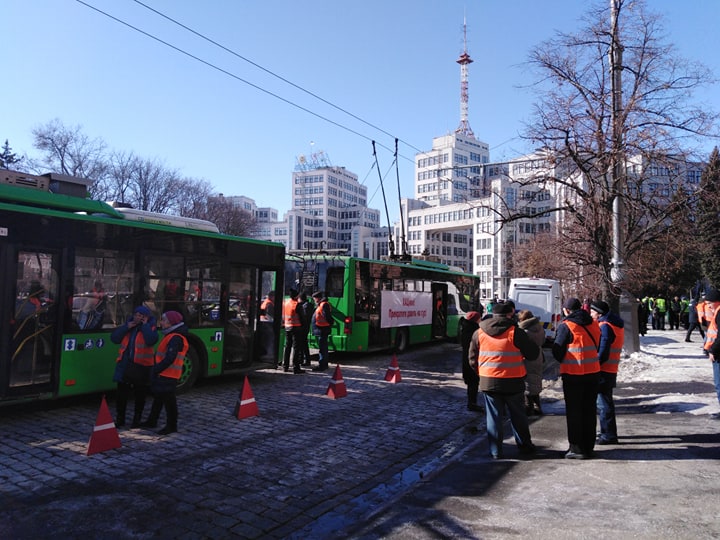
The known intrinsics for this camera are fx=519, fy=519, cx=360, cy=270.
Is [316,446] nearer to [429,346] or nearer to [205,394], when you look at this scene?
[205,394]

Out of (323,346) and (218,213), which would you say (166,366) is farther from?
(218,213)

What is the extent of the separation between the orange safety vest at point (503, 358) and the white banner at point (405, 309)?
974cm

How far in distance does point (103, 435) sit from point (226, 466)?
1545 mm

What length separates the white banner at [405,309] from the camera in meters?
15.9

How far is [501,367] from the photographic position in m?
5.88

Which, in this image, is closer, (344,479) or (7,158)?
(344,479)

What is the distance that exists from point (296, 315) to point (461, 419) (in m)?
5.06

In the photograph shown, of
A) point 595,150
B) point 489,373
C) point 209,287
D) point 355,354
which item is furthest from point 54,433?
point 595,150

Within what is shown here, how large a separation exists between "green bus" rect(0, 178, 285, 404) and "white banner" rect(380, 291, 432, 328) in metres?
6.21

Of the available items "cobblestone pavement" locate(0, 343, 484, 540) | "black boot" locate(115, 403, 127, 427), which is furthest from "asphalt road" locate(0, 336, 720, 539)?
"black boot" locate(115, 403, 127, 427)

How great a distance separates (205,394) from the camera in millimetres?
9555

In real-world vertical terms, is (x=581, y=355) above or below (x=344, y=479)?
above

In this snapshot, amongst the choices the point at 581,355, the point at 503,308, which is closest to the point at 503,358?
the point at 503,308

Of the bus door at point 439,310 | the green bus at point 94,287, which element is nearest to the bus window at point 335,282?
the green bus at point 94,287
